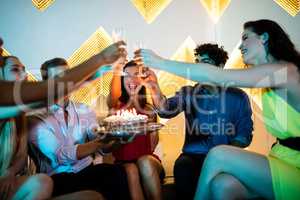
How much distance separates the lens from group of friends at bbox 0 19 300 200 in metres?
1.52

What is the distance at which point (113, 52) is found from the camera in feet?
5.28

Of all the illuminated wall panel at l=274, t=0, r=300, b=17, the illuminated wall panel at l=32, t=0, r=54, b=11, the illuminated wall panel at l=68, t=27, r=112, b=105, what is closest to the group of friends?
the illuminated wall panel at l=68, t=27, r=112, b=105

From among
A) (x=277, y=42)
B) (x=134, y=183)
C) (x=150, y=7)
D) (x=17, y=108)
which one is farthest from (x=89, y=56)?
(x=17, y=108)

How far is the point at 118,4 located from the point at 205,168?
7.83ft

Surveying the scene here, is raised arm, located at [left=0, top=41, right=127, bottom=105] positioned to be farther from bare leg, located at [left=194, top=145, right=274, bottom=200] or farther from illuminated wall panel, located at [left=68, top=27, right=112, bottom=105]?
illuminated wall panel, located at [left=68, top=27, right=112, bottom=105]

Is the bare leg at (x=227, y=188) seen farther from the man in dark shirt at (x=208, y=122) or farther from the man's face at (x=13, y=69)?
the man's face at (x=13, y=69)

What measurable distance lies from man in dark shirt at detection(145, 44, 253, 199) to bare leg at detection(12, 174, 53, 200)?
125 cm

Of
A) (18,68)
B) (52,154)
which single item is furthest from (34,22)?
(52,154)

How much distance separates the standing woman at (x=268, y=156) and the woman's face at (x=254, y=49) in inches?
4.4

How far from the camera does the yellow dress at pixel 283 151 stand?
5.31 ft

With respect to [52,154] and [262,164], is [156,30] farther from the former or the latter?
[262,164]

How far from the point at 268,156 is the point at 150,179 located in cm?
103

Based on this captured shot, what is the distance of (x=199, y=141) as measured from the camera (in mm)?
2734

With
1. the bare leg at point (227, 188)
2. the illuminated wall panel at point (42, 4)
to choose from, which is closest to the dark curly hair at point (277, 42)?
the bare leg at point (227, 188)
